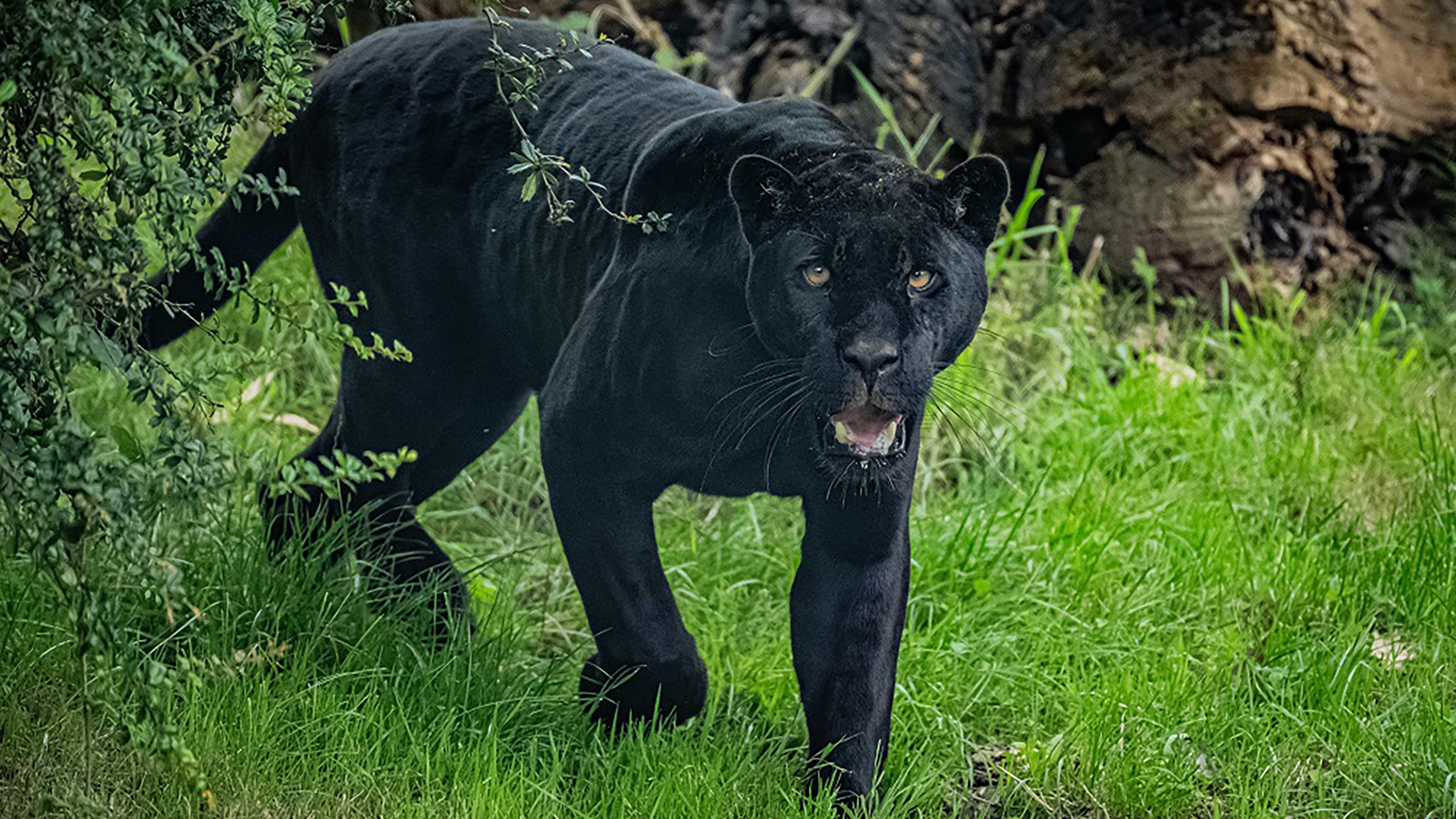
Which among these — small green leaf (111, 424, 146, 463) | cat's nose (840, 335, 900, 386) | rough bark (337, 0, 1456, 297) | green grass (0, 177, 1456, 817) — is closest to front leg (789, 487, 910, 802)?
green grass (0, 177, 1456, 817)

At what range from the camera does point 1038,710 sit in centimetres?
412

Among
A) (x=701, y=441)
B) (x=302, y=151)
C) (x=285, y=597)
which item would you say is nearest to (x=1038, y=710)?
(x=701, y=441)

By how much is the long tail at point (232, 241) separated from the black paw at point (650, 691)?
143cm

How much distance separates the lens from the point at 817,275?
10.2 ft

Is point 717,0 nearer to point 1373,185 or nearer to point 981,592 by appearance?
point 1373,185

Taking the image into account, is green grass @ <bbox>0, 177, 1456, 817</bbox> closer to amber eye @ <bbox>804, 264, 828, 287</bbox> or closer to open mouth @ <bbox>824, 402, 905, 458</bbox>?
open mouth @ <bbox>824, 402, 905, 458</bbox>

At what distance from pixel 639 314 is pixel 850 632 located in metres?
0.81

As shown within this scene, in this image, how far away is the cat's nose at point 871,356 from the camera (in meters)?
2.97

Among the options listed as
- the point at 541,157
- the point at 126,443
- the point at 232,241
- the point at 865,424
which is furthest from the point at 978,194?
the point at 232,241

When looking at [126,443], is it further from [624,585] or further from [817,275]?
[817,275]

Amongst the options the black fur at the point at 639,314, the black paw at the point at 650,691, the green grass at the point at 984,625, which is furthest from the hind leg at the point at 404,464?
the black paw at the point at 650,691

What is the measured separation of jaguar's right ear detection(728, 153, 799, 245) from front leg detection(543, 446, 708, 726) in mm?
652

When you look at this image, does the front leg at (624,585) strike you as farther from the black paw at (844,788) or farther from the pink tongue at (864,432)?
the pink tongue at (864,432)

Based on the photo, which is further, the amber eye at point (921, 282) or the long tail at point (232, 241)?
the long tail at point (232, 241)
